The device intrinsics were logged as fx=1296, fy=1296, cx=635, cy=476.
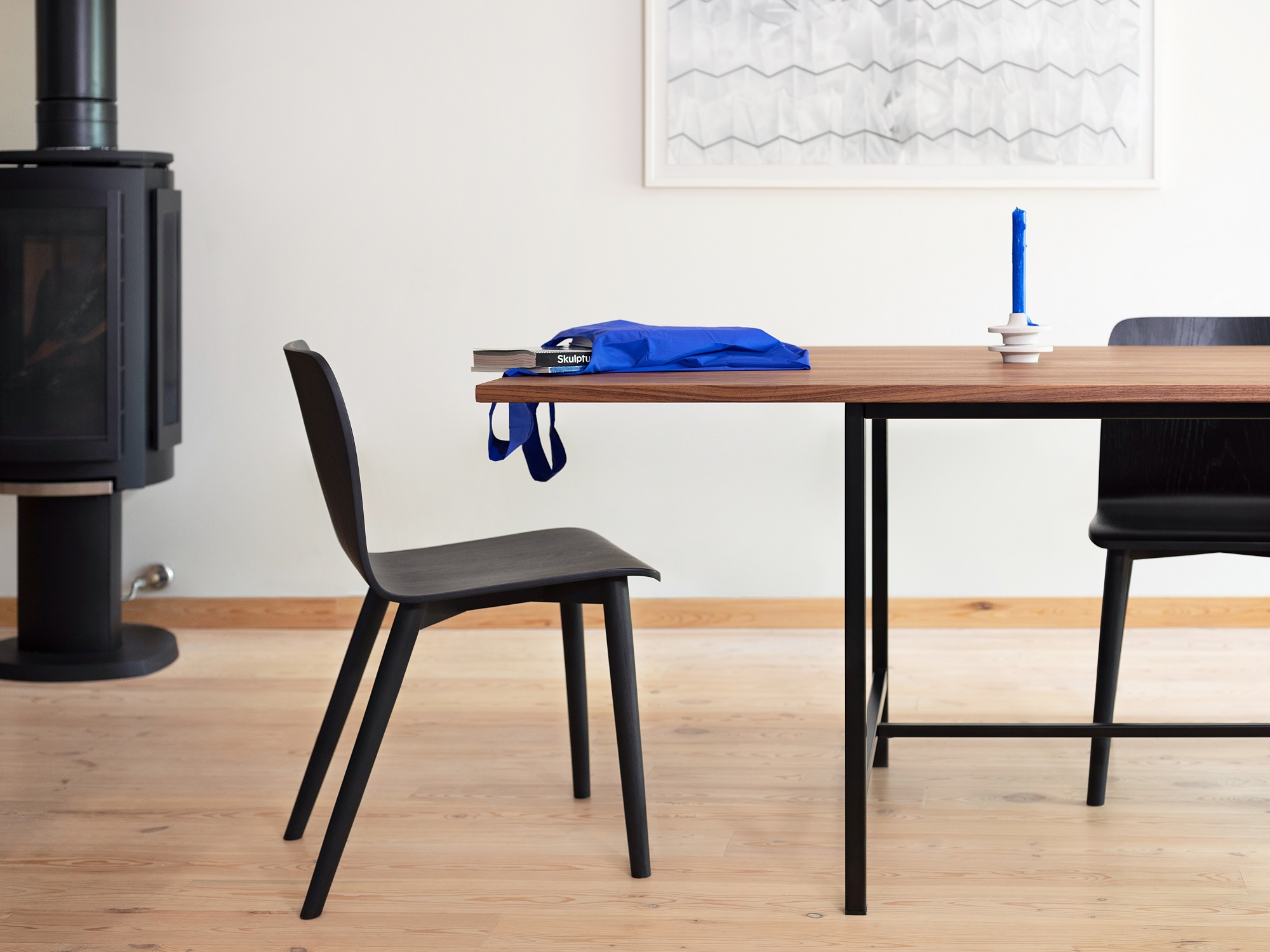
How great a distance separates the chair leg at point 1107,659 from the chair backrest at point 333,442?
1178 mm

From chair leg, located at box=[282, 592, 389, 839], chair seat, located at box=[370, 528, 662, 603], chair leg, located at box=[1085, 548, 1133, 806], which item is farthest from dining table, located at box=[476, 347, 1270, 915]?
chair leg, located at box=[282, 592, 389, 839]

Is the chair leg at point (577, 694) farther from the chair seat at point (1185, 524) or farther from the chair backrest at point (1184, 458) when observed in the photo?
the chair backrest at point (1184, 458)

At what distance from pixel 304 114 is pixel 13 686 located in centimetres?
149

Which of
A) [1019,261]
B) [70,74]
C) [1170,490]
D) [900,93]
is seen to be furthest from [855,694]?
[70,74]

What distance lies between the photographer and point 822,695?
8.86 feet

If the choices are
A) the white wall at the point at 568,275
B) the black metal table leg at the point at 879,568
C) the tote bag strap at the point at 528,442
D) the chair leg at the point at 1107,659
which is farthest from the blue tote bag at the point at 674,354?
the white wall at the point at 568,275

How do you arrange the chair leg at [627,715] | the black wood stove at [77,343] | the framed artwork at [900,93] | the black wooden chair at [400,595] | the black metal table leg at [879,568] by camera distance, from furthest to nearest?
the framed artwork at [900,93]
the black wood stove at [77,343]
the black metal table leg at [879,568]
the chair leg at [627,715]
the black wooden chair at [400,595]

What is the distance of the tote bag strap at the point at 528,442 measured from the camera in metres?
1.65

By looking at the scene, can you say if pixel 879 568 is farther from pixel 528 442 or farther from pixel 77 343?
pixel 77 343

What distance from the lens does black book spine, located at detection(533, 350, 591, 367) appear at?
1.66m

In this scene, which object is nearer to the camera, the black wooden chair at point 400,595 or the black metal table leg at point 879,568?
the black wooden chair at point 400,595

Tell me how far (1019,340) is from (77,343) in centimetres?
200

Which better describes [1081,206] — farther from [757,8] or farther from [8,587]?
[8,587]

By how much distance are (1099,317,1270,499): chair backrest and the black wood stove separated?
2030 mm
